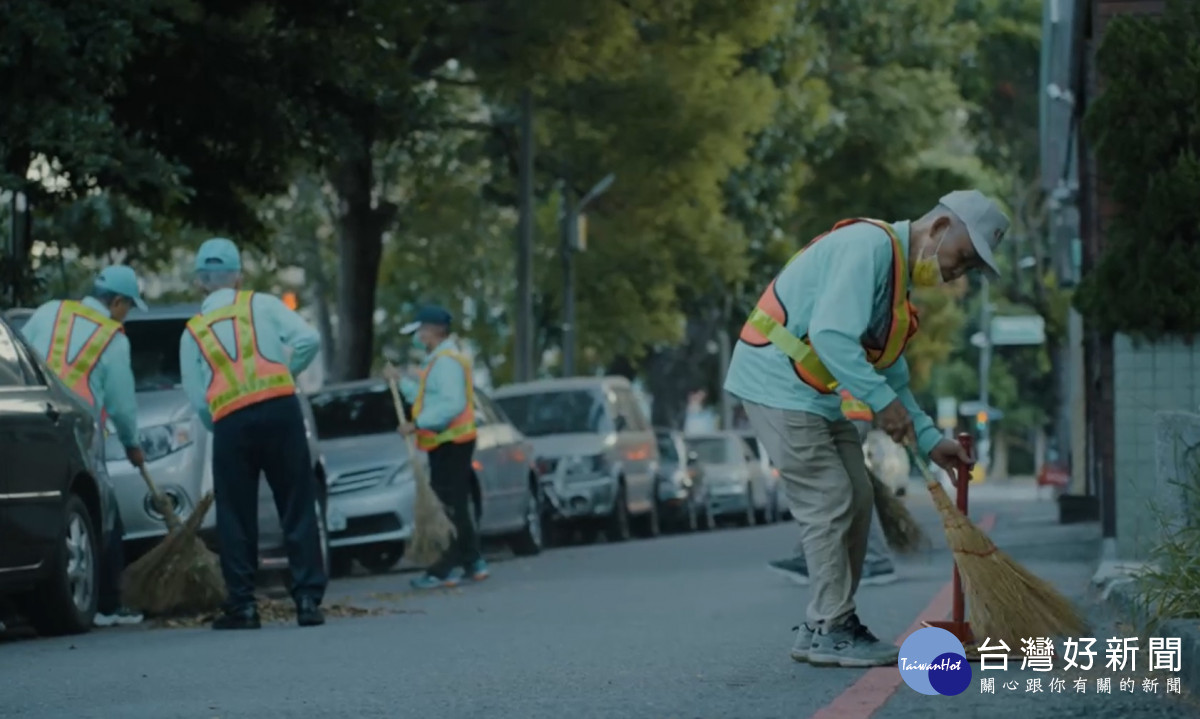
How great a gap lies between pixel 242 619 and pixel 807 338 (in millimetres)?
4730

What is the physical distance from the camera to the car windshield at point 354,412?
69.8ft

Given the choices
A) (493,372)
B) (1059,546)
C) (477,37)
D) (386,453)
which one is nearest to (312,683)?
(386,453)

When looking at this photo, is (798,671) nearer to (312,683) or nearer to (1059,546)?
(312,683)

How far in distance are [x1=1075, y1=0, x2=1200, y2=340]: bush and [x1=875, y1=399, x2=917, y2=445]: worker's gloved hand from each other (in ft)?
21.5

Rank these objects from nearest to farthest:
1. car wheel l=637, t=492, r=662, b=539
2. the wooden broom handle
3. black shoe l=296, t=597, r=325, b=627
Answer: black shoe l=296, t=597, r=325, b=627, the wooden broom handle, car wheel l=637, t=492, r=662, b=539

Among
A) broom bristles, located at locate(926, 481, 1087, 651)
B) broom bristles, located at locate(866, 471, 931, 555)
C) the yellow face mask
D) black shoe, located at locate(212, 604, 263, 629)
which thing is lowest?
black shoe, located at locate(212, 604, 263, 629)

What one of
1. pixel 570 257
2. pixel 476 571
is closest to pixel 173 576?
pixel 476 571

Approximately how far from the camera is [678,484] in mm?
33438

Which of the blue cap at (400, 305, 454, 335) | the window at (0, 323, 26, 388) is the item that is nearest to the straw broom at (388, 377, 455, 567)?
the blue cap at (400, 305, 454, 335)

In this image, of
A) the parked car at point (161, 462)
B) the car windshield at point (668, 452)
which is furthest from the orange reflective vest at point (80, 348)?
the car windshield at point (668, 452)

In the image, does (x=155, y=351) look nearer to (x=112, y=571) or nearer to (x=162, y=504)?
(x=162, y=504)

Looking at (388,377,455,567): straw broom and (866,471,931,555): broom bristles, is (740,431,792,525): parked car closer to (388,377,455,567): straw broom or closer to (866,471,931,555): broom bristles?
(388,377,455,567): straw broom

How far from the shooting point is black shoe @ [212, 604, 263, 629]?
43.0 ft

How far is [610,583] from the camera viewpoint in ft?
58.9
